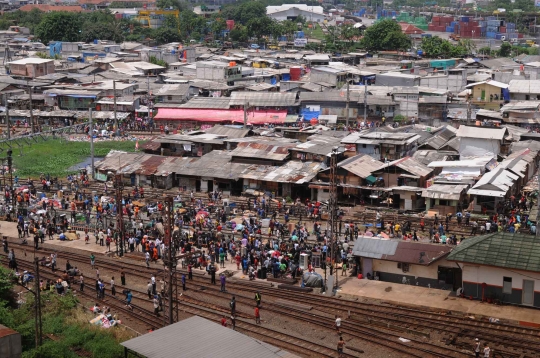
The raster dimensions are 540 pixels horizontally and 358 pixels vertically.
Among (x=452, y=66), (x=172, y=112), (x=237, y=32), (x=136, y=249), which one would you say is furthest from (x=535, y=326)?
(x=237, y=32)

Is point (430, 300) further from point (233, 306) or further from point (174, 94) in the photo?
point (174, 94)

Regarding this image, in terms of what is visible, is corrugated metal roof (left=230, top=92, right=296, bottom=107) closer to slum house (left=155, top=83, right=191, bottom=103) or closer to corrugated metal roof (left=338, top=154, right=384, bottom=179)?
slum house (left=155, top=83, right=191, bottom=103)

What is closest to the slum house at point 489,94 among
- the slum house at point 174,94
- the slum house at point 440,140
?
the slum house at point 440,140

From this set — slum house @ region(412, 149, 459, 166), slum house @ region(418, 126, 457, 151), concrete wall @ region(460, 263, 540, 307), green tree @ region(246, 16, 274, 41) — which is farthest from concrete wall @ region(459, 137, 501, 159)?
green tree @ region(246, 16, 274, 41)

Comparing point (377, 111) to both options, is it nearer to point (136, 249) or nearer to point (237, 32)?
point (136, 249)

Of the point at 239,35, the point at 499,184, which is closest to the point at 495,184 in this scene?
the point at 499,184

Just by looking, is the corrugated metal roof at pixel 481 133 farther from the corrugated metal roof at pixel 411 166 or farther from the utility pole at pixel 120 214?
the utility pole at pixel 120 214
